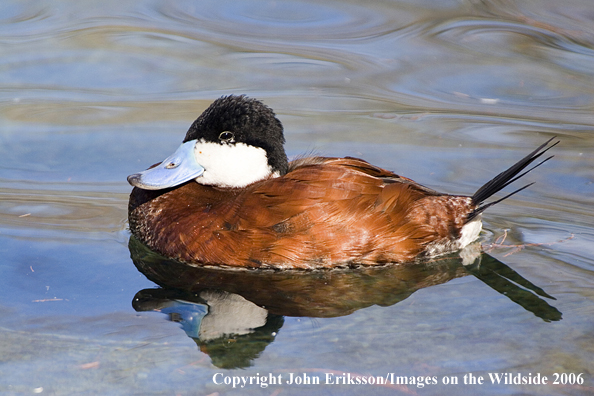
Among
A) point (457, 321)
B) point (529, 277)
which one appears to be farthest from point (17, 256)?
point (529, 277)

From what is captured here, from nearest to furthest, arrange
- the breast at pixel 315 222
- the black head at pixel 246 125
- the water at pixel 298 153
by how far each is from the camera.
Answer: the water at pixel 298 153 < the breast at pixel 315 222 < the black head at pixel 246 125

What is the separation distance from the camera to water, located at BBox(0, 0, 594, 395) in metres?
3.09

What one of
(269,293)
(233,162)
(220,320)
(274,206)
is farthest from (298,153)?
(220,320)

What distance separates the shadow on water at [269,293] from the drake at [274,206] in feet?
0.22

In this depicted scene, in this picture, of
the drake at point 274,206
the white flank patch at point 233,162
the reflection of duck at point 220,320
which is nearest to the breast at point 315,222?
the drake at point 274,206

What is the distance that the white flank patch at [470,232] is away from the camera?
4020 millimetres

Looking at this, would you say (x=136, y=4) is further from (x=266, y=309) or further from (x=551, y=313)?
(x=551, y=313)

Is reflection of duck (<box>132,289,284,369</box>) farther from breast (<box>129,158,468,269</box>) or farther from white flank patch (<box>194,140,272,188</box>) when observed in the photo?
white flank patch (<box>194,140,272,188</box>)

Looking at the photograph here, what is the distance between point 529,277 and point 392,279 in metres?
0.70

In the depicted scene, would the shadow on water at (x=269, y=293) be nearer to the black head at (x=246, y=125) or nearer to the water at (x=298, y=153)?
the water at (x=298, y=153)

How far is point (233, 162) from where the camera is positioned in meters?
3.98

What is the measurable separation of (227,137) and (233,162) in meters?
0.14

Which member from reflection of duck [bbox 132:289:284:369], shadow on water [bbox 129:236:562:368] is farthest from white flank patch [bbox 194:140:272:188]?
reflection of duck [bbox 132:289:284:369]

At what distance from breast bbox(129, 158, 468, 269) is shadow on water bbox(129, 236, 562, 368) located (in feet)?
0.24
